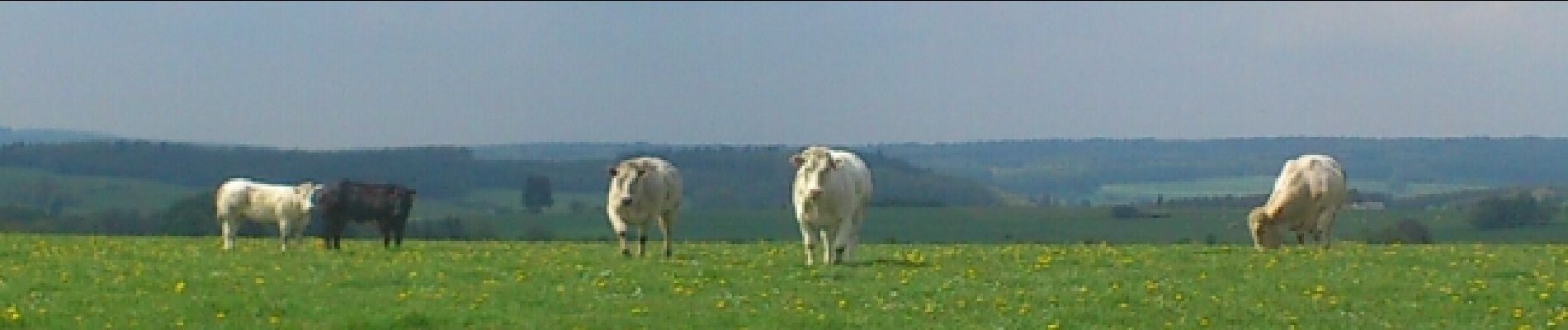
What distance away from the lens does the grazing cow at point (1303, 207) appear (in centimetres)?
3462

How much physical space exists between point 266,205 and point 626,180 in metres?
7.94

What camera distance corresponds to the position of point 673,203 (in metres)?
32.4

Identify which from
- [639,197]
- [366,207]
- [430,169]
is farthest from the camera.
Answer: [430,169]

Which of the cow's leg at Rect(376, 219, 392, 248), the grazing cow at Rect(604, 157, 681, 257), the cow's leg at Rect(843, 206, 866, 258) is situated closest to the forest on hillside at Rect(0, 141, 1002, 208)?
the cow's leg at Rect(376, 219, 392, 248)

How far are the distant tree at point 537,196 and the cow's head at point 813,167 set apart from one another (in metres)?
92.6

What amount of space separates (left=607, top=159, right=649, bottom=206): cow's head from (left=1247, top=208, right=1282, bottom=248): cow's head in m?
10.9

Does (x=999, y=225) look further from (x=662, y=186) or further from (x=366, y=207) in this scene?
(x=662, y=186)

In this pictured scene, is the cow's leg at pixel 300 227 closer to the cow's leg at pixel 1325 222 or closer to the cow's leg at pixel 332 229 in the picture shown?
the cow's leg at pixel 332 229

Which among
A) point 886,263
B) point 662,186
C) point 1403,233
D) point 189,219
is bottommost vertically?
point 1403,233

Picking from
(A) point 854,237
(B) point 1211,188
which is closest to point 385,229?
(A) point 854,237

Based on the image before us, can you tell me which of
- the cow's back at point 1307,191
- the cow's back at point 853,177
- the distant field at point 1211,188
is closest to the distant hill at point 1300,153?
the distant field at point 1211,188

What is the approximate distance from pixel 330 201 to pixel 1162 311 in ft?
63.7

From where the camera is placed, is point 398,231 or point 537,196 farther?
point 537,196

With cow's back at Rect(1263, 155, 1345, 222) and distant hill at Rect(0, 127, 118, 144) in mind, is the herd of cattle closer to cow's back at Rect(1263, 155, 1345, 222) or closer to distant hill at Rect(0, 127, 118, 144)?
cow's back at Rect(1263, 155, 1345, 222)
